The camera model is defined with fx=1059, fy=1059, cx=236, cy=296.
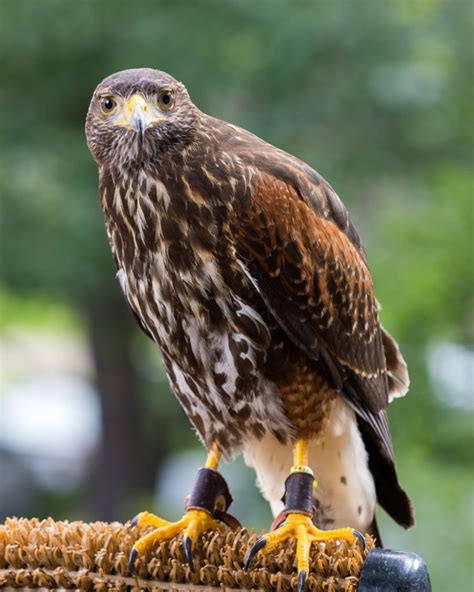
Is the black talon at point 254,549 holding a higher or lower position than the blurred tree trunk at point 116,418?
lower

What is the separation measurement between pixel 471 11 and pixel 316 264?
18.4 feet

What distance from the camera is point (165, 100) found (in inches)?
110

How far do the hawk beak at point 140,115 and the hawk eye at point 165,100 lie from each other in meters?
0.04

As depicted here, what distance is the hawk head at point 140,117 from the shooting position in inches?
107

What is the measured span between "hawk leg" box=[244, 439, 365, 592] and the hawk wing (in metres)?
0.32

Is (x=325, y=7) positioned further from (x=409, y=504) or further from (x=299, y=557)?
(x=299, y=557)

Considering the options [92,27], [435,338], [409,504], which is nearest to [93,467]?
[92,27]

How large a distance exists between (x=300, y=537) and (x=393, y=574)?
0.36 m

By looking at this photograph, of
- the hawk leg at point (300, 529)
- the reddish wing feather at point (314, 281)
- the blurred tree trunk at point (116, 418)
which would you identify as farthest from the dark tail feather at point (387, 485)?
the blurred tree trunk at point (116, 418)

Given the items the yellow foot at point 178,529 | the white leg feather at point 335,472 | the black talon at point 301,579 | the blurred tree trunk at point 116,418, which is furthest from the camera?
the blurred tree trunk at point 116,418

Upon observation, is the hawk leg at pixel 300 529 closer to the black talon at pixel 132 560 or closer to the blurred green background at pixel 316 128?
the black talon at pixel 132 560

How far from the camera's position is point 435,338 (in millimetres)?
5387

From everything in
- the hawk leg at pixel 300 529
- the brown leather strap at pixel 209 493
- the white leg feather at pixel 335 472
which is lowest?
the hawk leg at pixel 300 529

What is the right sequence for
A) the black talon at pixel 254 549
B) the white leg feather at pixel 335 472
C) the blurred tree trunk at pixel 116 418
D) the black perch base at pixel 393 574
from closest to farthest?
the black perch base at pixel 393 574
the black talon at pixel 254 549
the white leg feather at pixel 335 472
the blurred tree trunk at pixel 116 418
